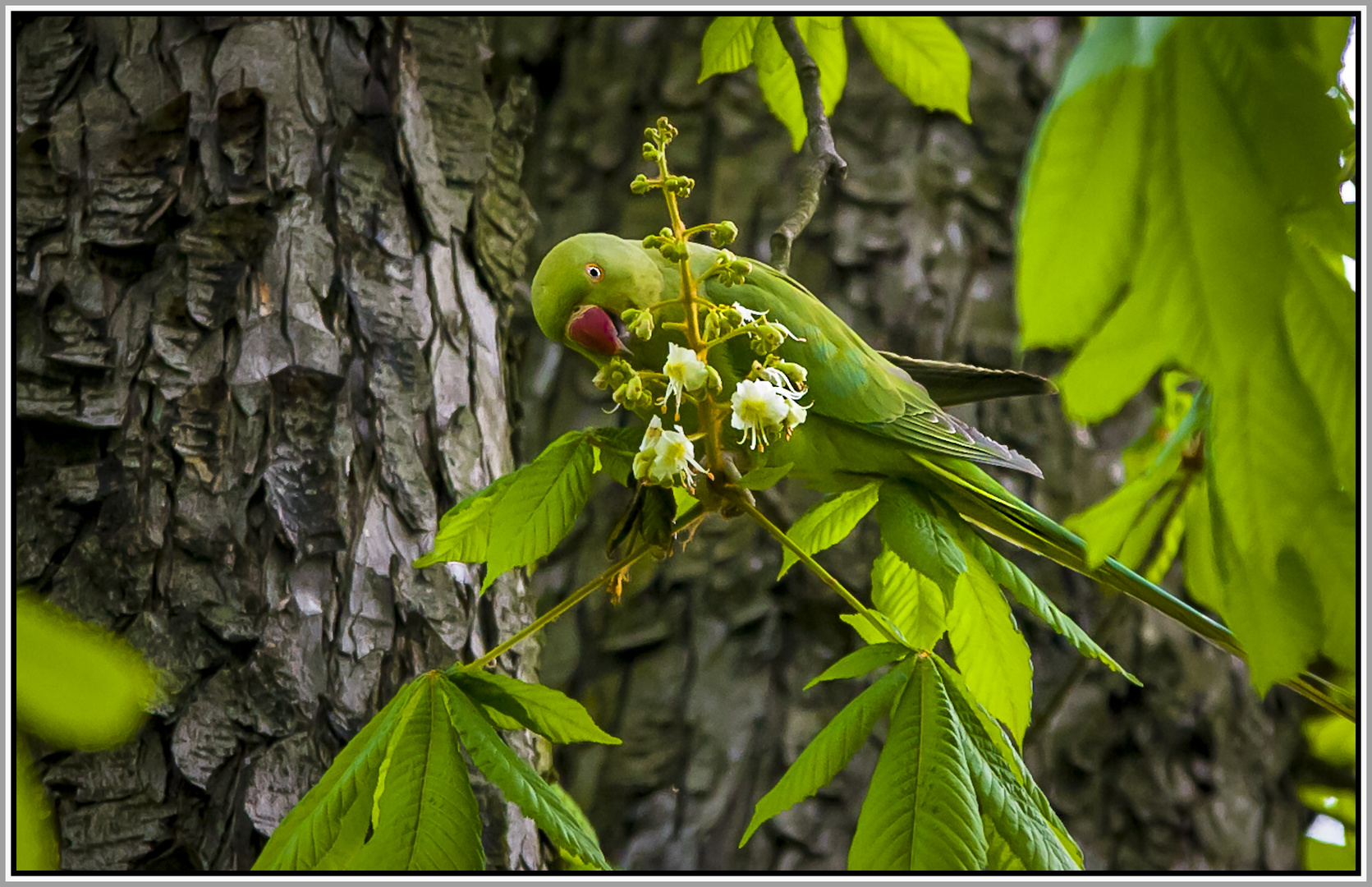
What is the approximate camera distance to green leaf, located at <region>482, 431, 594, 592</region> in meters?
0.70

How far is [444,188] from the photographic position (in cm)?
123

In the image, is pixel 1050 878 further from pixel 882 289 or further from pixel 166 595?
pixel 882 289

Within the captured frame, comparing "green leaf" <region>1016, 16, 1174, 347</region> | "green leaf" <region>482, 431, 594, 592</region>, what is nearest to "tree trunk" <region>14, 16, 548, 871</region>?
"green leaf" <region>482, 431, 594, 592</region>

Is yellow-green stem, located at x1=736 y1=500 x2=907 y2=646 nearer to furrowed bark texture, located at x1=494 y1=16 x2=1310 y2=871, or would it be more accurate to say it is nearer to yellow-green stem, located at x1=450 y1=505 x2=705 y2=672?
yellow-green stem, located at x1=450 y1=505 x2=705 y2=672

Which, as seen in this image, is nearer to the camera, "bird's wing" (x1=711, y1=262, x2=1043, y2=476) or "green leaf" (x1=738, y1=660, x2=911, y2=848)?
"green leaf" (x1=738, y1=660, x2=911, y2=848)

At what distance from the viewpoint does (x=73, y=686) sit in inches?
11.9

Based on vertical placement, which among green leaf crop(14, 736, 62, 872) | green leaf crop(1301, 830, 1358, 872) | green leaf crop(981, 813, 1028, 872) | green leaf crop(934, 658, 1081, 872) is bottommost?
green leaf crop(1301, 830, 1358, 872)

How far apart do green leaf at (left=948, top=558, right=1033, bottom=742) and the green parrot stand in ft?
0.43

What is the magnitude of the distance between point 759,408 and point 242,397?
2.19 feet

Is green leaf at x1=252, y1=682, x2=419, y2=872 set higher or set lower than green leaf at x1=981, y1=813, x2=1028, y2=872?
lower

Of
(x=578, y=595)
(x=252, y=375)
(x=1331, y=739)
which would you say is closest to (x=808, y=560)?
(x=578, y=595)

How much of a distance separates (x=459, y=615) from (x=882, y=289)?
1266mm

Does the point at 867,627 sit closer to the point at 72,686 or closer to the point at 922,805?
the point at 922,805

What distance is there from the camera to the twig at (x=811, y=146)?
0.95m
